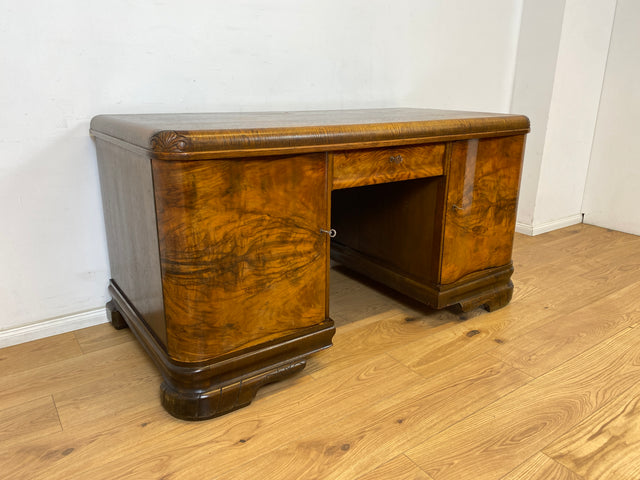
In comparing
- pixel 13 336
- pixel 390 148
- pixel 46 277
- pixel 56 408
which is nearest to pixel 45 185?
pixel 46 277

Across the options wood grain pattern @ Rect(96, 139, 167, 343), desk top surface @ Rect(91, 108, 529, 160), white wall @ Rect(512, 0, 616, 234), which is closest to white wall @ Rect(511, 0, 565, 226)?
white wall @ Rect(512, 0, 616, 234)

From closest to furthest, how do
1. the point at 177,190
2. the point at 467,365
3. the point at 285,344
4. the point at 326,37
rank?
1. the point at 177,190
2. the point at 285,344
3. the point at 467,365
4. the point at 326,37

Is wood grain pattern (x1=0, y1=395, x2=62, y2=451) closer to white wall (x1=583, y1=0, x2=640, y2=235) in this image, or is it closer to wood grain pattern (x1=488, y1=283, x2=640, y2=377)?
wood grain pattern (x1=488, y1=283, x2=640, y2=377)

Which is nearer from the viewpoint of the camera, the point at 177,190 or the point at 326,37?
the point at 177,190

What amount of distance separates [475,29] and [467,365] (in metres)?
1.51

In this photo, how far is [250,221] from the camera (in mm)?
1031

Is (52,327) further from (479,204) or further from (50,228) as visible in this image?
(479,204)

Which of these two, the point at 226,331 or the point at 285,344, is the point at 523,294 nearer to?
the point at 285,344

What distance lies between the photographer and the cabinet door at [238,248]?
3.14 ft

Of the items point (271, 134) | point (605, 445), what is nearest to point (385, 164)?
point (271, 134)

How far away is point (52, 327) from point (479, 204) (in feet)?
4.27

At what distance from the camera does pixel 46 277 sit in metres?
1.39

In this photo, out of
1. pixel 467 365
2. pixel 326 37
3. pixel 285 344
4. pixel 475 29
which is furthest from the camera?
pixel 475 29

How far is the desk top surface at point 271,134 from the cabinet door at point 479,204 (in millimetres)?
68
